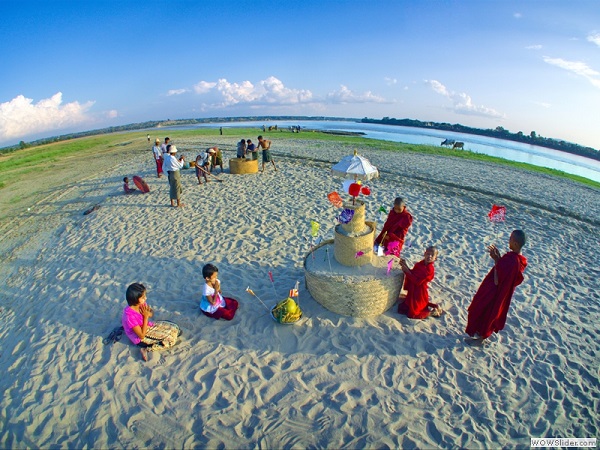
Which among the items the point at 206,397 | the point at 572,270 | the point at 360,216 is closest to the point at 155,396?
the point at 206,397

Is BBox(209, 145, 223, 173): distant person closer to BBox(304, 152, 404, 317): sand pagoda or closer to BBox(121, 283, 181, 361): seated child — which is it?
BBox(304, 152, 404, 317): sand pagoda

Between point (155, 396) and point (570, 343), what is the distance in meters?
5.46

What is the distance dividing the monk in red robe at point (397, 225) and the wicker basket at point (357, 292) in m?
1.02

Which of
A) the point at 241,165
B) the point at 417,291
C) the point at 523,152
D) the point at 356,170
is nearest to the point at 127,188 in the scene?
the point at 241,165

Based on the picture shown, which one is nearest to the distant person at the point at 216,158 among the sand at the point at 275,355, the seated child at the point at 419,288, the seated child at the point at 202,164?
the seated child at the point at 202,164

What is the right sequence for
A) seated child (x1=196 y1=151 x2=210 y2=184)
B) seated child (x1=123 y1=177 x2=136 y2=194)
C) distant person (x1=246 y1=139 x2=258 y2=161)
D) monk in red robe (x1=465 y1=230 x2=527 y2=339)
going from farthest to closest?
distant person (x1=246 y1=139 x2=258 y2=161) < seated child (x1=196 y1=151 x2=210 y2=184) < seated child (x1=123 y1=177 x2=136 y2=194) < monk in red robe (x1=465 y1=230 x2=527 y2=339)

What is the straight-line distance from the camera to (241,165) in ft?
42.0

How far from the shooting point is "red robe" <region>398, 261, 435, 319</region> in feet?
14.7

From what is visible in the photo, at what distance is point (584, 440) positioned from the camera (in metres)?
3.21

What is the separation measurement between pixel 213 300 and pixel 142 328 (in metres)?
0.96

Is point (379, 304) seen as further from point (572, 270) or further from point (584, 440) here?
point (572, 270)

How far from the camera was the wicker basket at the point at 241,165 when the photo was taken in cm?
1273

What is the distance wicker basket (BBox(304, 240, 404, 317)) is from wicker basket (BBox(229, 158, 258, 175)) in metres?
8.92

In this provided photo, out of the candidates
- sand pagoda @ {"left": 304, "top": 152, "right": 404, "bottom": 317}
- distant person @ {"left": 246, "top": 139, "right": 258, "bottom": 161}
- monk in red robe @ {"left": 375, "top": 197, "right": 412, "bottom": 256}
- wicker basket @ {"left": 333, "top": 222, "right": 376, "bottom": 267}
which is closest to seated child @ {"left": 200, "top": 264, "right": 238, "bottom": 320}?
sand pagoda @ {"left": 304, "top": 152, "right": 404, "bottom": 317}
